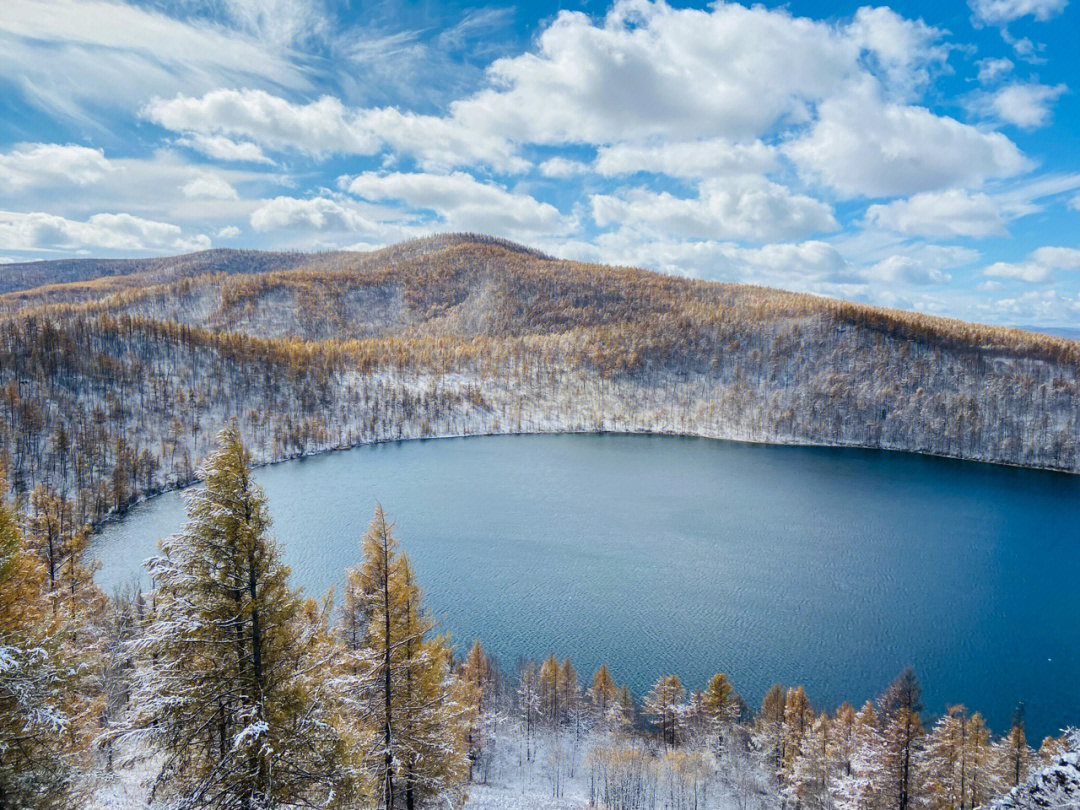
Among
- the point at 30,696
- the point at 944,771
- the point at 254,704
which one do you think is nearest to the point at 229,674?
the point at 254,704

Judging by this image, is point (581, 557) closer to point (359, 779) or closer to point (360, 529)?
point (360, 529)

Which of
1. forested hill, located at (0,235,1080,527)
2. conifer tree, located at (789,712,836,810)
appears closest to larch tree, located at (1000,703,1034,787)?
conifer tree, located at (789,712,836,810)

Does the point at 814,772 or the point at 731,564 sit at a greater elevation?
the point at 814,772

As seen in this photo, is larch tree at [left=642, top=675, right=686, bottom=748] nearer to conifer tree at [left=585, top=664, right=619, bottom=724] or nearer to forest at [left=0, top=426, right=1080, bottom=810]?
conifer tree at [left=585, top=664, right=619, bottom=724]

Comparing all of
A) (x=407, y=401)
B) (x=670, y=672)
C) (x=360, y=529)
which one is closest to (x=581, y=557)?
(x=670, y=672)

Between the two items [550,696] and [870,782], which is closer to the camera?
[870,782]

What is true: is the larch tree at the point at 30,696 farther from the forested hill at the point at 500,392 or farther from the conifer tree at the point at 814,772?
the forested hill at the point at 500,392

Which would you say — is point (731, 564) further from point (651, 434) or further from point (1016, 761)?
point (651, 434)

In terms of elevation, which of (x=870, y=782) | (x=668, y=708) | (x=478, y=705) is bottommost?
(x=668, y=708)
